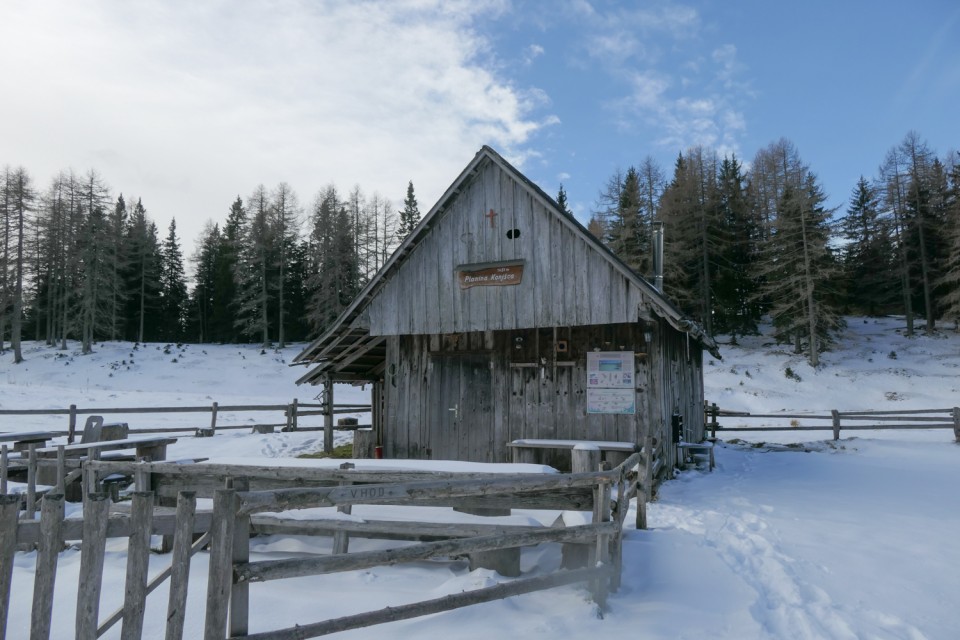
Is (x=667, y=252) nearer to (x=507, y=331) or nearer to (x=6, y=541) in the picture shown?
(x=507, y=331)

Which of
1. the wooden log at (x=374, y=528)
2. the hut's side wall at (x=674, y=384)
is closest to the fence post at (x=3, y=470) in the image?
the wooden log at (x=374, y=528)

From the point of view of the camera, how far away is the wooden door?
42.6ft

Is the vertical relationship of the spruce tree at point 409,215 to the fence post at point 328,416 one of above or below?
above

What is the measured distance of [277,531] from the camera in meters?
7.04

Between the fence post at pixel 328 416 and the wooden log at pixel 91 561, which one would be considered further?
the fence post at pixel 328 416

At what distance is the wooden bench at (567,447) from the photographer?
1142cm

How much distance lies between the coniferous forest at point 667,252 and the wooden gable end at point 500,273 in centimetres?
2692

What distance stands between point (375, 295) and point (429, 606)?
31.6 feet

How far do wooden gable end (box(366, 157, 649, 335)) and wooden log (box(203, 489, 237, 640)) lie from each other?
8817 mm

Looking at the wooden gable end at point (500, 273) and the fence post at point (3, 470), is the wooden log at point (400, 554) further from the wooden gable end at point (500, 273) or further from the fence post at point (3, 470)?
the fence post at point (3, 470)

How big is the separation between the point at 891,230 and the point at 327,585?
52.7m

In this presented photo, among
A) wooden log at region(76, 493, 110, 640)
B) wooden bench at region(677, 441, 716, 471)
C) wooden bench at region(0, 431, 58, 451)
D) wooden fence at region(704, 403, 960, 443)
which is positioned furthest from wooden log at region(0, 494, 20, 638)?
wooden fence at region(704, 403, 960, 443)

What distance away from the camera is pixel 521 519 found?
6.91m

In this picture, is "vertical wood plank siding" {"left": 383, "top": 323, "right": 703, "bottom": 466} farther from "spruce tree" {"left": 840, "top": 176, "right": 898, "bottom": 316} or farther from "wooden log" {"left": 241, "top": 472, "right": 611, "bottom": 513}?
"spruce tree" {"left": 840, "top": 176, "right": 898, "bottom": 316}
